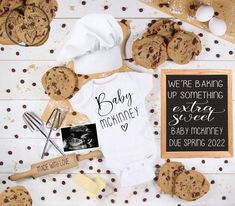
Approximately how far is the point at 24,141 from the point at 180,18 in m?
0.81

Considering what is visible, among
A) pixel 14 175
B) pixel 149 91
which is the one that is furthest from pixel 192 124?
pixel 14 175

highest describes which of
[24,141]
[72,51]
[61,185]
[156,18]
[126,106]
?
[156,18]

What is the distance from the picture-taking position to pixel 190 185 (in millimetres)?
2088

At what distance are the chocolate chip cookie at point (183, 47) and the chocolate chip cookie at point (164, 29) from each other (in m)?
0.03

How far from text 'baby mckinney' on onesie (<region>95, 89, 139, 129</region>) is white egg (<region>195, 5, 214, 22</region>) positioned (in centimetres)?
41

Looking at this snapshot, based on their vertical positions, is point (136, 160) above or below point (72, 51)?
below

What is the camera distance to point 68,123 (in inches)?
83.7

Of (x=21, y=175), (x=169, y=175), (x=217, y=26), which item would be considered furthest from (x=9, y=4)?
(x=169, y=175)

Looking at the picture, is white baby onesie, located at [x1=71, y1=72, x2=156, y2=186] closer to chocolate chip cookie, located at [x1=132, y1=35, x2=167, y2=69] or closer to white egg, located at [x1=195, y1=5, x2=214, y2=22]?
chocolate chip cookie, located at [x1=132, y1=35, x2=167, y2=69]

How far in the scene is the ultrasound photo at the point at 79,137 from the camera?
2113mm

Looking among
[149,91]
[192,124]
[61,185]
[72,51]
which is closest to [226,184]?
[192,124]

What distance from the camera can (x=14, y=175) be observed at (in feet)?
7.01

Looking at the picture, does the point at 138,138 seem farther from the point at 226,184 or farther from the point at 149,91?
the point at 226,184

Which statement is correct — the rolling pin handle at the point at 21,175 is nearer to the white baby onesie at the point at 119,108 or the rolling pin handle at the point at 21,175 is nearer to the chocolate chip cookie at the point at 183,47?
the white baby onesie at the point at 119,108
